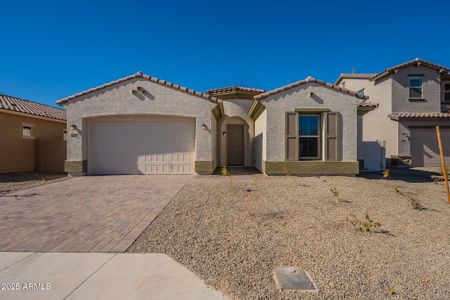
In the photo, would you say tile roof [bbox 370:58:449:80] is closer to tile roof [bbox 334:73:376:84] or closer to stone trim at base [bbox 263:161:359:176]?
tile roof [bbox 334:73:376:84]

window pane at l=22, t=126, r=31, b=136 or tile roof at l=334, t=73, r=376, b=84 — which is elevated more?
tile roof at l=334, t=73, r=376, b=84

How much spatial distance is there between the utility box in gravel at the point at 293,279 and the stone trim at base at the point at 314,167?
24.1 ft

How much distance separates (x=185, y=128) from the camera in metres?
11.2

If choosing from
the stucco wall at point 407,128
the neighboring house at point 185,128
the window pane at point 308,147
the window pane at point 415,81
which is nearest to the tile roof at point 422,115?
the stucco wall at point 407,128

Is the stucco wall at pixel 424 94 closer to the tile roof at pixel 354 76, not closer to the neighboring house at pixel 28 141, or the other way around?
the tile roof at pixel 354 76

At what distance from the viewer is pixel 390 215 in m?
5.26

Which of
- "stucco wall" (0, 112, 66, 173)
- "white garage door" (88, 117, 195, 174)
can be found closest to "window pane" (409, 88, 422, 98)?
"white garage door" (88, 117, 195, 174)

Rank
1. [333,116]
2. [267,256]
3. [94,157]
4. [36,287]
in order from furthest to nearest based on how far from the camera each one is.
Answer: [94,157]
[333,116]
[267,256]
[36,287]

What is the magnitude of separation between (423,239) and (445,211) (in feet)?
8.12

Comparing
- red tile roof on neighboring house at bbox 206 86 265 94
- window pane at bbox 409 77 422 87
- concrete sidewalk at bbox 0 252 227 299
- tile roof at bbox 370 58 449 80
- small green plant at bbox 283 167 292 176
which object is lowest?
concrete sidewalk at bbox 0 252 227 299

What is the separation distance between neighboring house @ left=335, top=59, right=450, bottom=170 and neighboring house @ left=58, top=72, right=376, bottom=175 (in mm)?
6658

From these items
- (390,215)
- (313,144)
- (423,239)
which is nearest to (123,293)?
(423,239)

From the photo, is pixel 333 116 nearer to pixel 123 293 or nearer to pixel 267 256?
pixel 267 256

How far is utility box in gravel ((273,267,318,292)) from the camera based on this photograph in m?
2.65
